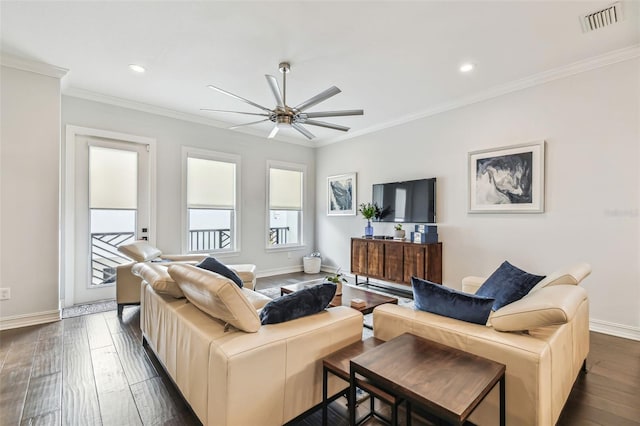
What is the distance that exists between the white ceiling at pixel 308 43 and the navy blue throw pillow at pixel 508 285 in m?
2.19

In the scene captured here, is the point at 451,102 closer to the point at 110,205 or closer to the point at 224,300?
the point at 224,300

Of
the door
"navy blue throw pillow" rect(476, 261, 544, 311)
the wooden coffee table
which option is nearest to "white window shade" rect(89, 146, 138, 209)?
the door

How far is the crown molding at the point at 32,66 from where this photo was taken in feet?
10.3

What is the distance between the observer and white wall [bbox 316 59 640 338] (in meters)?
3.00

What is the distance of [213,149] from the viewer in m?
5.25

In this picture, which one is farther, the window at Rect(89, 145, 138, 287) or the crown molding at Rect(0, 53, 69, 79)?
the window at Rect(89, 145, 138, 287)

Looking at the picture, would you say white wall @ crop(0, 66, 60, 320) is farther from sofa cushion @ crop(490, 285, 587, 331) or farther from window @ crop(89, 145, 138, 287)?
sofa cushion @ crop(490, 285, 587, 331)

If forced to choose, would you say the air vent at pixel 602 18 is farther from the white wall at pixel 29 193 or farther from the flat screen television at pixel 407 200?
the white wall at pixel 29 193

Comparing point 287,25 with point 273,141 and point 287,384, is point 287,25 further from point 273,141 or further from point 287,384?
point 273,141

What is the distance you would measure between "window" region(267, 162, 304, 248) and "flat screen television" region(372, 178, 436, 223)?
193cm

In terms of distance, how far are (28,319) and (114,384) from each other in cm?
210

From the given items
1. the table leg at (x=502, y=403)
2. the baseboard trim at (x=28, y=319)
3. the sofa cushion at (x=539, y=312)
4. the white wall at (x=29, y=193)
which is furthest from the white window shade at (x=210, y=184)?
the table leg at (x=502, y=403)

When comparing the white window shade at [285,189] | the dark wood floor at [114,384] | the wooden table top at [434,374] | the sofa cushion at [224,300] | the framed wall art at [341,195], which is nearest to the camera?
the wooden table top at [434,374]

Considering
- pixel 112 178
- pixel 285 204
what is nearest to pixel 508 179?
pixel 285 204
